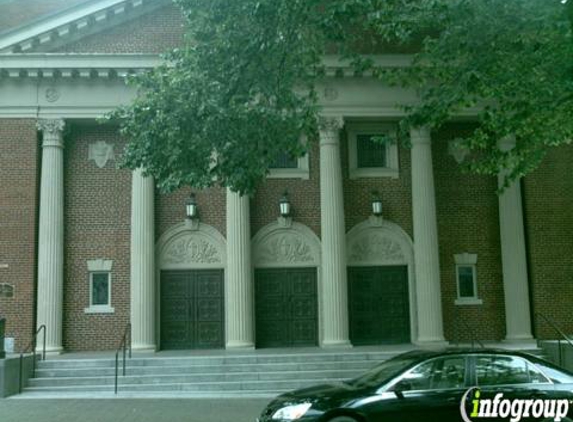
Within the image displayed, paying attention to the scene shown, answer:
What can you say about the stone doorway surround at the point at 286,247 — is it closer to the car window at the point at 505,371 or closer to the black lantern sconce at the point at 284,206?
the black lantern sconce at the point at 284,206

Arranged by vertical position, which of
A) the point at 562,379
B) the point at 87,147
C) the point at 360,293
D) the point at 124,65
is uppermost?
the point at 124,65

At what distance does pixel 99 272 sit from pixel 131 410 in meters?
6.84

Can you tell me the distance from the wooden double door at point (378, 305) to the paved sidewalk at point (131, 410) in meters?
5.83

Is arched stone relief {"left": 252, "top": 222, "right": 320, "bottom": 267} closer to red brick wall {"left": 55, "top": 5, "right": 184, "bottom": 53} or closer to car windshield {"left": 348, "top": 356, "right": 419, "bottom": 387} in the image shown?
red brick wall {"left": 55, "top": 5, "right": 184, "bottom": 53}

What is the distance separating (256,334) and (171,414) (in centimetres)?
671

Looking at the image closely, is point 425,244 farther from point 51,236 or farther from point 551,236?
point 51,236

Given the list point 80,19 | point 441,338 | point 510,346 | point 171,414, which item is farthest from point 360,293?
point 80,19

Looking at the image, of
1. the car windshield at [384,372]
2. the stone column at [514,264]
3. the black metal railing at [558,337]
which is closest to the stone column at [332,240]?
the stone column at [514,264]

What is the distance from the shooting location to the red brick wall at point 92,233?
19.2 metres

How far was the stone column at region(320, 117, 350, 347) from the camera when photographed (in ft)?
61.6

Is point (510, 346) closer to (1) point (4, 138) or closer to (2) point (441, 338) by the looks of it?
(2) point (441, 338)

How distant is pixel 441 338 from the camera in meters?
18.9

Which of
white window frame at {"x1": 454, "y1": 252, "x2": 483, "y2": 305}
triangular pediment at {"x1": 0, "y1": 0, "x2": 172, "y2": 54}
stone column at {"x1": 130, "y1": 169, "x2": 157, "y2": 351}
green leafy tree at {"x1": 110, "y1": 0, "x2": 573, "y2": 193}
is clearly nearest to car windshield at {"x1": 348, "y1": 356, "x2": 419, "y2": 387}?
green leafy tree at {"x1": 110, "y1": 0, "x2": 573, "y2": 193}

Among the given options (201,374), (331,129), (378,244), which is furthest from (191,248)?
(378,244)
